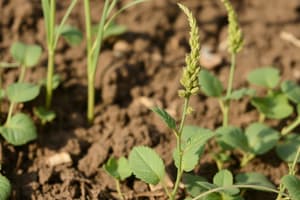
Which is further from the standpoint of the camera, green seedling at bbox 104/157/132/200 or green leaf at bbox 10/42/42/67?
green leaf at bbox 10/42/42/67

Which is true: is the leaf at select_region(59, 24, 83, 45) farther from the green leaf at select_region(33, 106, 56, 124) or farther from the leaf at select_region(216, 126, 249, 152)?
the leaf at select_region(216, 126, 249, 152)

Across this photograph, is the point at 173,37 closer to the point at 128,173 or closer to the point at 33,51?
the point at 33,51

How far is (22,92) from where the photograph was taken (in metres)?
2.22

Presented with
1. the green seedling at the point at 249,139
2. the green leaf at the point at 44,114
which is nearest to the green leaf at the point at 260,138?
the green seedling at the point at 249,139

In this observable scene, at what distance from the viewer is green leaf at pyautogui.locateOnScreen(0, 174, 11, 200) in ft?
6.15

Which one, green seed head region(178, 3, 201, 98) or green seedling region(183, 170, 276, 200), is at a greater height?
green seed head region(178, 3, 201, 98)

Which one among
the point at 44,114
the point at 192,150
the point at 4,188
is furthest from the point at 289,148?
the point at 4,188

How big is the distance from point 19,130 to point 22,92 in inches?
6.9

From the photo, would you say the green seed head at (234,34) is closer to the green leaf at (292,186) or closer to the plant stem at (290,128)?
the plant stem at (290,128)

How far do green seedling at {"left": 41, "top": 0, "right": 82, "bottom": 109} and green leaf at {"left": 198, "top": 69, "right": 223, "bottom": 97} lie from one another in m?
0.54

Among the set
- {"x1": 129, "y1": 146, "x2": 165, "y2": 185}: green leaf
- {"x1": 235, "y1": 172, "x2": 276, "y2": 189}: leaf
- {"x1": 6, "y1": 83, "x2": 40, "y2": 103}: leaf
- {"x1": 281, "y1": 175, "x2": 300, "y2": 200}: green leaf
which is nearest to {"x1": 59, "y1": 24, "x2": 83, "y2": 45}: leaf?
{"x1": 6, "y1": 83, "x2": 40, "y2": 103}: leaf

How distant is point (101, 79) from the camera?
255 centimetres

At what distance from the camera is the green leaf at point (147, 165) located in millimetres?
1933

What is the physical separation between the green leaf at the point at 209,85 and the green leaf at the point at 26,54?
0.69m
